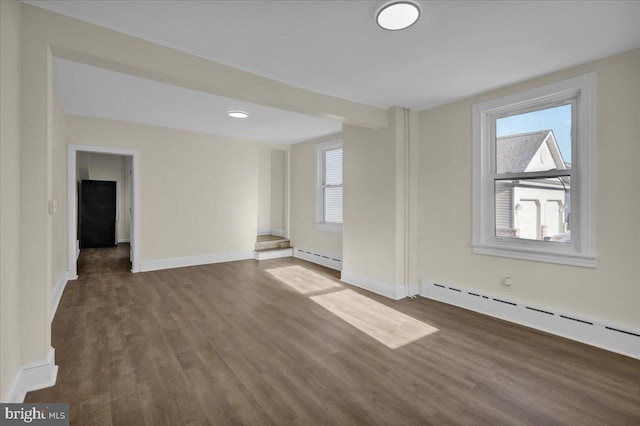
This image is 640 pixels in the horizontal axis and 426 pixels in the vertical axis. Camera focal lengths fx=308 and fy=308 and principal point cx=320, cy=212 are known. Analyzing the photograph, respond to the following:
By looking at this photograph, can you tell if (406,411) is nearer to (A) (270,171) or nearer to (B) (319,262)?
(B) (319,262)

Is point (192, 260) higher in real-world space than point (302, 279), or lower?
higher

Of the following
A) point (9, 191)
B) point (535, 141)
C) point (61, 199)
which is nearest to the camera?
point (9, 191)

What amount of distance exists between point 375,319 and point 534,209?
2.04m

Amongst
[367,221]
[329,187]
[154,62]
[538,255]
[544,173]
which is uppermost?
[154,62]

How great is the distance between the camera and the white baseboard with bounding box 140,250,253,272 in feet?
17.8

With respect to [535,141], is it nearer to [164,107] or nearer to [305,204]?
[305,204]

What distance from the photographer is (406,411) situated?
74.6 inches

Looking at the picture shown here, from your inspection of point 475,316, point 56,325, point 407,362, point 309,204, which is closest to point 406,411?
point 407,362

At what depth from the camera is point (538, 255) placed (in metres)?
3.11

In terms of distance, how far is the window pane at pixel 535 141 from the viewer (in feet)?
9.80

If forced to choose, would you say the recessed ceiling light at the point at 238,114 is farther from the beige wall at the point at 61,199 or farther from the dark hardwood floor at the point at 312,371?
the dark hardwood floor at the point at 312,371

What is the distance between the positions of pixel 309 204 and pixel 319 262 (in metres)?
1.24

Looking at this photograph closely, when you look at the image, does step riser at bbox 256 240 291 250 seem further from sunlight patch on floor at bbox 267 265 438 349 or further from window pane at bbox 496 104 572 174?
window pane at bbox 496 104 572 174

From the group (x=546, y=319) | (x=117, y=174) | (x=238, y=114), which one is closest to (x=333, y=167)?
(x=238, y=114)
